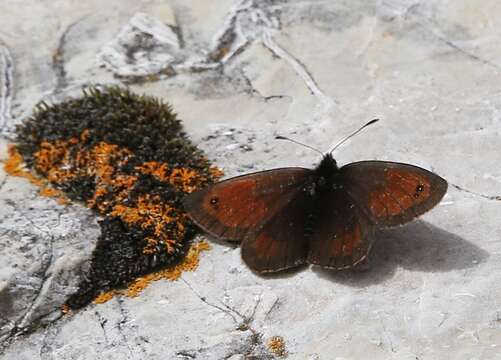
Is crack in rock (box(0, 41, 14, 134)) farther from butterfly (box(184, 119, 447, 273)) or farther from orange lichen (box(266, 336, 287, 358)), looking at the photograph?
orange lichen (box(266, 336, 287, 358))

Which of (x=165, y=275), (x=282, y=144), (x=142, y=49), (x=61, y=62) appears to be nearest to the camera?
(x=165, y=275)

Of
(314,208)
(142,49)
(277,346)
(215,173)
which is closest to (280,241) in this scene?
(314,208)

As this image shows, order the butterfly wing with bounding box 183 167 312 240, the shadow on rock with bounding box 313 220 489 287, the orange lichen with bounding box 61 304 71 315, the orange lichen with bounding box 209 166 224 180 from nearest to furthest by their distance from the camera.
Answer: the shadow on rock with bounding box 313 220 489 287 → the orange lichen with bounding box 61 304 71 315 → the butterfly wing with bounding box 183 167 312 240 → the orange lichen with bounding box 209 166 224 180

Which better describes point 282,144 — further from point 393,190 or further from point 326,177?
point 393,190

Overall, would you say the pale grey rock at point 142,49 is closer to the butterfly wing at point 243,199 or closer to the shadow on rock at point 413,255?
the butterfly wing at point 243,199

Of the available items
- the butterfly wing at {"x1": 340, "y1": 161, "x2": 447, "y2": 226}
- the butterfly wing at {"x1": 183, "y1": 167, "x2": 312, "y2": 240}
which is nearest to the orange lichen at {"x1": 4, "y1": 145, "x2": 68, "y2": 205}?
the butterfly wing at {"x1": 183, "y1": 167, "x2": 312, "y2": 240}

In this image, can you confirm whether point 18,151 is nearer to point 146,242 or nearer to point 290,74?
point 146,242
